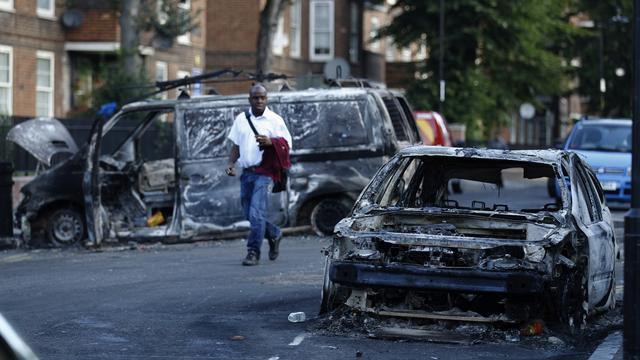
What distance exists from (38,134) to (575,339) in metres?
10.3

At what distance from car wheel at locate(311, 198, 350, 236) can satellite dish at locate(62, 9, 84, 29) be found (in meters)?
18.9

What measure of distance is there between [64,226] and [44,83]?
1783cm

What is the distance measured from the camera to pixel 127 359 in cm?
Result: 841

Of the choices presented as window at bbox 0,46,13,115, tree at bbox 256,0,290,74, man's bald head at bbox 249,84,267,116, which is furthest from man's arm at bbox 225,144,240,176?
tree at bbox 256,0,290,74

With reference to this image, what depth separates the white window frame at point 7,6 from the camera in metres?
32.4

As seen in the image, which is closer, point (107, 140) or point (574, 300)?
point (574, 300)

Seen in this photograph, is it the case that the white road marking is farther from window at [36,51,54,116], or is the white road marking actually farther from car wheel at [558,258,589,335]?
window at [36,51,54,116]

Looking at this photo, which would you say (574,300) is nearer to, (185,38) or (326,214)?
(326,214)

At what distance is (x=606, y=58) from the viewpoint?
67375 mm

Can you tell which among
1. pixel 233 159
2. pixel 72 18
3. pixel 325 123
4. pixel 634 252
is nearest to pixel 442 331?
pixel 634 252

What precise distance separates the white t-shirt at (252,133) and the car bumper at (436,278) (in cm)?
457

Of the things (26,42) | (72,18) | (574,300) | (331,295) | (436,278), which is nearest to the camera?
(436,278)

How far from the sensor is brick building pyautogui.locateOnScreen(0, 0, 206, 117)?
108ft

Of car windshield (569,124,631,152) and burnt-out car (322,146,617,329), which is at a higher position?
car windshield (569,124,631,152)
